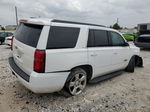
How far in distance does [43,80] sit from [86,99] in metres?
1.29

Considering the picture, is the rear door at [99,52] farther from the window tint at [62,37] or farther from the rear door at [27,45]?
the rear door at [27,45]

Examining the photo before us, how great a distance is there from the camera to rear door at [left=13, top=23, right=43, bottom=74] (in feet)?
8.68

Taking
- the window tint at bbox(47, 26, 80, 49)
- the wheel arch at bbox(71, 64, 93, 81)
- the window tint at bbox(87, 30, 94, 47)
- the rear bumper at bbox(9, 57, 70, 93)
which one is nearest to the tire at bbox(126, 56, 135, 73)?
the wheel arch at bbox(71, 64, 93, 81)

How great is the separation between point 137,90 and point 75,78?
193 centimetres

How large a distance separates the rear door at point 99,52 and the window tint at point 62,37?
506 millimetres

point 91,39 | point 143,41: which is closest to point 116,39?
point 91,39

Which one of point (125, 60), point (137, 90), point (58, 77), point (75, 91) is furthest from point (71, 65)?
point (125, 60)

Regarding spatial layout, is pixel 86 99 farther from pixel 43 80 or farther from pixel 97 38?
pixel 97 38

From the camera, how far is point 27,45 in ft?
9.06

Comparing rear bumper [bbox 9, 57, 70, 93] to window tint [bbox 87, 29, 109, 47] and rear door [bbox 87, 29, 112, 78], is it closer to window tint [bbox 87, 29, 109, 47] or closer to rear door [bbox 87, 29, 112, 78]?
rear door [bbox 87, 29, 112, 78]

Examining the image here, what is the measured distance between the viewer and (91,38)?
3473 millimetres

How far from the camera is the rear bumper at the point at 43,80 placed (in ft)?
8.47

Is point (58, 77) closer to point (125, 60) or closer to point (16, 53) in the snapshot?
point (16, 53)

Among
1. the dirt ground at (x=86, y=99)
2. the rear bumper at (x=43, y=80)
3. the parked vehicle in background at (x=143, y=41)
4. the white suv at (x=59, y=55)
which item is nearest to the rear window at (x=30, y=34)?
the white suv at (x=59, y=55)
